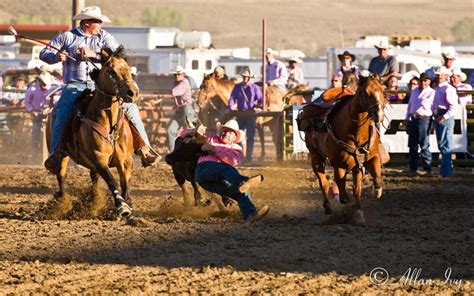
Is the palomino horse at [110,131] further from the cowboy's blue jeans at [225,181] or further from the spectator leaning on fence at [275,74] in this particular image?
the spectator leaning on fence at [275,74]

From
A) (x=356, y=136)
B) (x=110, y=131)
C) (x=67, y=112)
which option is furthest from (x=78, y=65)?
(x=356, y=136)

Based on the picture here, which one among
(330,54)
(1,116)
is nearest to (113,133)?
(1,116)

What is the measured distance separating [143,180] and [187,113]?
5674 millimetres

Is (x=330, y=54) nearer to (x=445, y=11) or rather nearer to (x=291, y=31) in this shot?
(x=291, y=31)

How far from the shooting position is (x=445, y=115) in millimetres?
17781

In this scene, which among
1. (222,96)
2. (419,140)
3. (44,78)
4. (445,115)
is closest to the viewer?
(445,115)

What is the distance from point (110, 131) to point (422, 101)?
24.1ft

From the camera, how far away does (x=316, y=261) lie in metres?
9.23

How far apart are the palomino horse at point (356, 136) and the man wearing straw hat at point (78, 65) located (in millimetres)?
1886

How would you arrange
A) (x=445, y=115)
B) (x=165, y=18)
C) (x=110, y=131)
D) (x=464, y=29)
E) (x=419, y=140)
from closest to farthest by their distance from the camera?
(x=110, y=131) < (x=445, y=115) < (x=419, y=140) < (x=165, y=18) < (x=464, y=29)

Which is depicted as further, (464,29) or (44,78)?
(464,29)

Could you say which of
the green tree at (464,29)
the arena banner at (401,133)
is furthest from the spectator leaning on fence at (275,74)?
the green tree at (464,29)

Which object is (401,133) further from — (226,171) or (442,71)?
(226,171)

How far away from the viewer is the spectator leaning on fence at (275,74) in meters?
24.4
